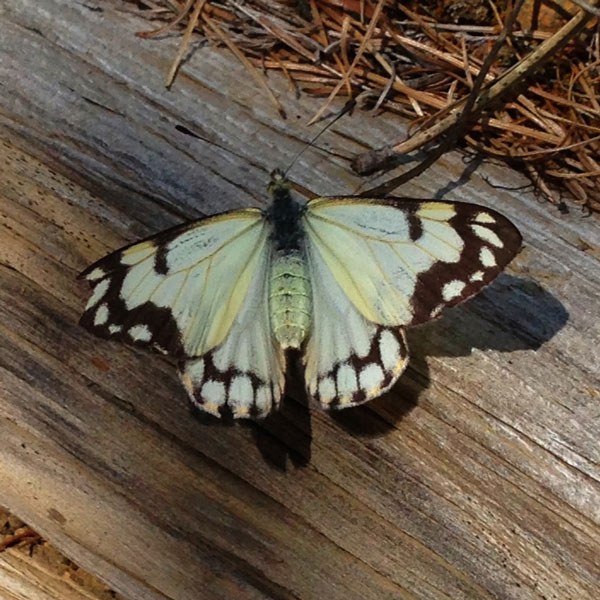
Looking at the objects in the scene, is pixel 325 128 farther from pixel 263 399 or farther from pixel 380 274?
pixel 263 399

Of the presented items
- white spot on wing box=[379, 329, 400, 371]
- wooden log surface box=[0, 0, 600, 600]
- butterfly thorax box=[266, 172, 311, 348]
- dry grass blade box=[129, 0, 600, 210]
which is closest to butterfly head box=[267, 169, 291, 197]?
butterfly thorax box=[266, 172, 311, 348]

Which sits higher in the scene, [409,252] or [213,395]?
[409,252]

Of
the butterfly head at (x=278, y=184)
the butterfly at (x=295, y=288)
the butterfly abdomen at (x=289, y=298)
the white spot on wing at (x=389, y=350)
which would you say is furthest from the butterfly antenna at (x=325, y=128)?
the white spot on wing at (x=389, y=350)

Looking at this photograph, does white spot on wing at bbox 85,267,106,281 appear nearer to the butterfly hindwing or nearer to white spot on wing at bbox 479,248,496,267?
the butterfly hindwing

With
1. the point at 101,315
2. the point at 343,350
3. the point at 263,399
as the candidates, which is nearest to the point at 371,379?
the point at 343,350

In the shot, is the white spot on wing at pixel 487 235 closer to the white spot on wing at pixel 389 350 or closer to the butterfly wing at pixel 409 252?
the butterfly wing at pixel 409 252
